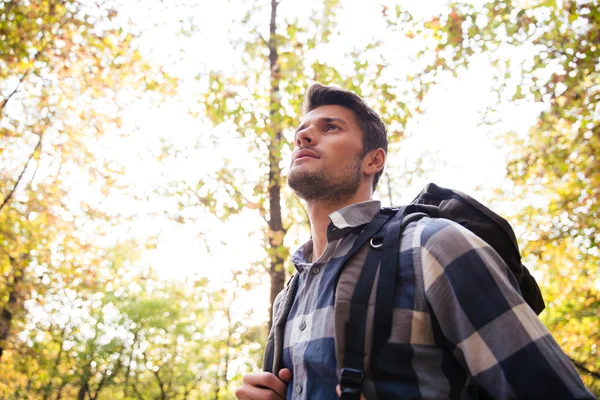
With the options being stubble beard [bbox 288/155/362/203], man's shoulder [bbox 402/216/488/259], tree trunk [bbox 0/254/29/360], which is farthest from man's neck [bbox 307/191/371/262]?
tree trunk [bbox 0/254/29/360]

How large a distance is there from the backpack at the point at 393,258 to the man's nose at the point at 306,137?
3.02ft

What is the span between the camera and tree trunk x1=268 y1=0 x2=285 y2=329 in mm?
6750

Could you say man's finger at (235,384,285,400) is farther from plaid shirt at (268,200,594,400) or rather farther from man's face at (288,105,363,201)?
man's face at (288,105,363,201)

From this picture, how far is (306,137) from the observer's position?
2562 millimetres

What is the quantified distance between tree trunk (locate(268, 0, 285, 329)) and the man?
4493 millimetres

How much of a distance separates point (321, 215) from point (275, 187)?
5235 mm

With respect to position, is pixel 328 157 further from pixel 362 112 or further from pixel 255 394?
pixel 255 394

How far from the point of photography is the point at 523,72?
6504mm

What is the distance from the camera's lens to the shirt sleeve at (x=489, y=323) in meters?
1.15

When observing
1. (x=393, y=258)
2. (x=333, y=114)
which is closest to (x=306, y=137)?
(x=333, y=114)

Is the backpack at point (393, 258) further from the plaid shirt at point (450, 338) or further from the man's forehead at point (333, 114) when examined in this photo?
the man's forehead at point (333, 114)

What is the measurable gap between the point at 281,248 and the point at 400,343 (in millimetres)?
5040

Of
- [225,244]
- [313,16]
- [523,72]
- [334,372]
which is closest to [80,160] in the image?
[225,244]

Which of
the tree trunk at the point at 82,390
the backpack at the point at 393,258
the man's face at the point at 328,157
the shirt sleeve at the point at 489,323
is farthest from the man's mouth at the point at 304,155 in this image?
the tree trunk at the point at 82,390
